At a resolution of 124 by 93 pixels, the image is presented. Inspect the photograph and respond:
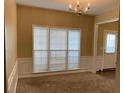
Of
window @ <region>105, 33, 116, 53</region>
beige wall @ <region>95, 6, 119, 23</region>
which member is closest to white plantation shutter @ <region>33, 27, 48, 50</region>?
beige wall @ <region>95, 6, 119, 23</region>

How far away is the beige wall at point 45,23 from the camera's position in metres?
4.46

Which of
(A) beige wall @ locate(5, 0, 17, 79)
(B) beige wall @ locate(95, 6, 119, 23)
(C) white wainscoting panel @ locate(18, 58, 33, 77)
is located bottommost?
(C) white wainscoting panel @ locate(18, 58, 33, 77)

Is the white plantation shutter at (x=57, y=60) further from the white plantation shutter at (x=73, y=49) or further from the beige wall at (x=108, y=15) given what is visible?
the beige wall at (x=108, y=15)

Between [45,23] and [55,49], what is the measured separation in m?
1.15

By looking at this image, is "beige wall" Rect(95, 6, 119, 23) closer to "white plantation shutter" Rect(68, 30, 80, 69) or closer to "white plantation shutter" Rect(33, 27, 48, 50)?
"white plantation shutter" Rect(68, 30, 80, 69)

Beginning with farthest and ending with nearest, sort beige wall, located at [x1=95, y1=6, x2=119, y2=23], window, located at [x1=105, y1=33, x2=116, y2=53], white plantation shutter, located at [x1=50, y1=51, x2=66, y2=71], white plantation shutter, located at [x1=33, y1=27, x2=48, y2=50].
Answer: window, located at [x1=105, y1=33, x2=116, y2=53], white plantation shutter, located at [x1=50, y1=51, x2=66, y2=71], white plantation shutter, located at [x1=33, y1=27, x2=48, y2=50], beige wall, located at [x1=95, y1=6, x2=119, y2=23]

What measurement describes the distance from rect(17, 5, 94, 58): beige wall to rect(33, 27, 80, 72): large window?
230mm

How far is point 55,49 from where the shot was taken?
505 cm

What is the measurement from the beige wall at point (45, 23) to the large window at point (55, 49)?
23 centimetres

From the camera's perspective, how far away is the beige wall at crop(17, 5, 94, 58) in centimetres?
446

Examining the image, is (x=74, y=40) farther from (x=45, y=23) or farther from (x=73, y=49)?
(x=45, y=23)

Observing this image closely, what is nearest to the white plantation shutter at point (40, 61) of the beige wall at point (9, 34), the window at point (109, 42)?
the beige wall at point (9, 34)

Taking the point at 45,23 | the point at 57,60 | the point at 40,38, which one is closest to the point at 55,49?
the point at 57,60

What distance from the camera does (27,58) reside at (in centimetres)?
460
